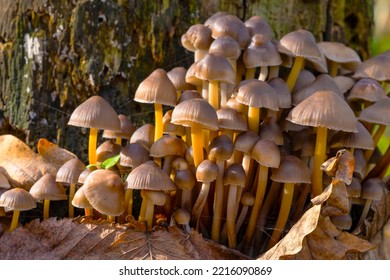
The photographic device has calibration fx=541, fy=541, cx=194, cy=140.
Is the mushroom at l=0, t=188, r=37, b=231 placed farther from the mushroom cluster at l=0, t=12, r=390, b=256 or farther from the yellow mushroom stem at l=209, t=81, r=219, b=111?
the yellow mushroom stem at l=209, t=81, r=219, b=111

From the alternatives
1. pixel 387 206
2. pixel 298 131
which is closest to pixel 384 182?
pixel 387 206

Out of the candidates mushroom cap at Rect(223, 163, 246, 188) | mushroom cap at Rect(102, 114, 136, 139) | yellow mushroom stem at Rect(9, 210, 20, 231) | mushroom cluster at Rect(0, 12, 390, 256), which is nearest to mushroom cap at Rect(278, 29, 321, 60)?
mushroom cluster at Rect(0, 12, 390, 256)

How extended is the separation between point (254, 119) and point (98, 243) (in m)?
0.96

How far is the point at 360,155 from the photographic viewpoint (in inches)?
115

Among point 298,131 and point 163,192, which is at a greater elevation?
point 298,131

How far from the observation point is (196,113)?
244 centimetres

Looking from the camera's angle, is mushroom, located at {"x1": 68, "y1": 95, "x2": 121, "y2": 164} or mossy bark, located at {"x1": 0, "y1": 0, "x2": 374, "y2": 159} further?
mossy bark, located at {"x1": 0, "y1": 0, "x2": 374, "y2": 159}

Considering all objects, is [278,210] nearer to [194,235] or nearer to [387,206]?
[194,235]

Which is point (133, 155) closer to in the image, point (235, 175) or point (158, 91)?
point (158, 91)

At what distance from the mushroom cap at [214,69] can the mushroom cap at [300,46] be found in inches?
15.4

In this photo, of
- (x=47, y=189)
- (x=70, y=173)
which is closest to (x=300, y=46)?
(x=70, y=173)

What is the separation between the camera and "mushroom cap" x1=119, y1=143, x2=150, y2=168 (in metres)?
2.60

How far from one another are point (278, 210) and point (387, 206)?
735 mm

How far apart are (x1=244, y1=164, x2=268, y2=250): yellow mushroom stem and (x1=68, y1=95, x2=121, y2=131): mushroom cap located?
0.74 m
